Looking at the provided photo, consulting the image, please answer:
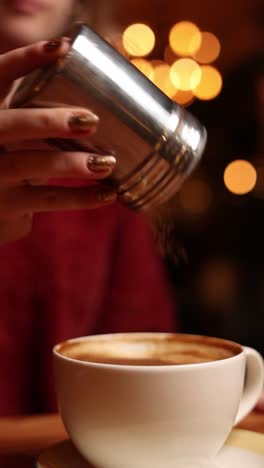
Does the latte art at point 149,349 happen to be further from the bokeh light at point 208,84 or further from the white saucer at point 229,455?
the bokeh light at point 208,84

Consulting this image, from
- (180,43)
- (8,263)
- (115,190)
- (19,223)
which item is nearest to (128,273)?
(8,263)

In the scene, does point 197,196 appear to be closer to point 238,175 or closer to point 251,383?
point 238,175

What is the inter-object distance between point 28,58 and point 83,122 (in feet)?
0.23

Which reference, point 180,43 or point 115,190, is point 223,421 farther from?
point 180,43

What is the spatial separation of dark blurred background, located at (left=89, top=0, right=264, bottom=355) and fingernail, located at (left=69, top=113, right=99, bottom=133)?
5.63 ft

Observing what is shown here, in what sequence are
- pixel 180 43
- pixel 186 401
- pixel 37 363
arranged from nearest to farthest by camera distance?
pixel 186 401 < pixel 37 363 < pixel 180 43

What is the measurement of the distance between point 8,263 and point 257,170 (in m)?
1.47

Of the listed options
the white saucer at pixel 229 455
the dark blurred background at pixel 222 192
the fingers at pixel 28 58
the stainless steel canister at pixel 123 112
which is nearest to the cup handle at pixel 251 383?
the white saucer at pixel 229 455

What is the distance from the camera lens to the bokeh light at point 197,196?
7.09ft

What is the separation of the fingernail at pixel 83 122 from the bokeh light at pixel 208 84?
1.82 metres

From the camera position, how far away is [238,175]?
224cm

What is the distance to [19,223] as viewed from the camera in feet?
2.02

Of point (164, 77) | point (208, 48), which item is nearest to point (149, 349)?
point (164, 77)

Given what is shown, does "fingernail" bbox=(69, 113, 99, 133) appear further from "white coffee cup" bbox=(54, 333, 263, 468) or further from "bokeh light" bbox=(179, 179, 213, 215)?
"bokeh light" bbox=(179, 179, 213, 215)
